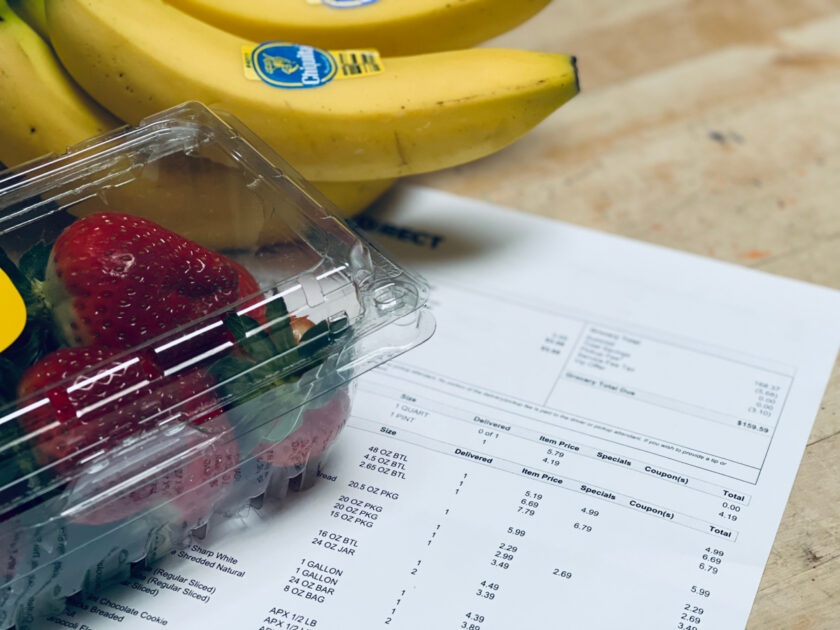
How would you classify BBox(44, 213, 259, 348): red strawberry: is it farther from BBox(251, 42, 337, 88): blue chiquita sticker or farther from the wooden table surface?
the wooden table surface

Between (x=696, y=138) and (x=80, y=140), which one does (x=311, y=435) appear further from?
(x=696, y=138)

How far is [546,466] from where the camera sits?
71cm

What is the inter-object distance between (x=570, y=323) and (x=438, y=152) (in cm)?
19

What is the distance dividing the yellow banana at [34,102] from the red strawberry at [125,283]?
0.16 metres

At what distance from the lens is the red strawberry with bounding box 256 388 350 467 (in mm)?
616

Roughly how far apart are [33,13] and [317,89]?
0.77ft

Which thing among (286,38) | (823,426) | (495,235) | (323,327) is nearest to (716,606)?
(823,426)

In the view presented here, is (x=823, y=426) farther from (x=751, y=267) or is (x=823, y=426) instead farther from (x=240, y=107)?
(x=240, y=107)

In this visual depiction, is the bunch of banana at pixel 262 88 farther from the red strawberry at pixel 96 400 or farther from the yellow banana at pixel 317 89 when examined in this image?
the red strawberry at pixel 96 400

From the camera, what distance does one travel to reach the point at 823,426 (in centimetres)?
75

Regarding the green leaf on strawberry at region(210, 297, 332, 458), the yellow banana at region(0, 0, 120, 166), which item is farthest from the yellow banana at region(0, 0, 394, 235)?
the green leaf on strawberry at region(210, 297, 332, 458)

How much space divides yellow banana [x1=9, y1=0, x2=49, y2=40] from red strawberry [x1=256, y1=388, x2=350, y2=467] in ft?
1.29

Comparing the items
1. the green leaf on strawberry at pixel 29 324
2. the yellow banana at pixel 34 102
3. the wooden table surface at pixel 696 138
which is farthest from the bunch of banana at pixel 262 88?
the wooden table surface at pixel 696 138

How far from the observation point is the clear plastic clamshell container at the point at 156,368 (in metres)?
0.55
